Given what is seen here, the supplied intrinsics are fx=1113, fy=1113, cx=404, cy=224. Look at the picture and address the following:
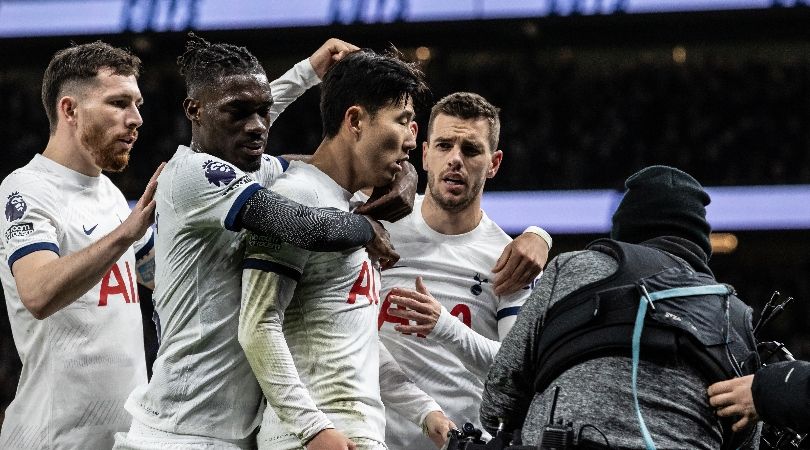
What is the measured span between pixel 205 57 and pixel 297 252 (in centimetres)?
68

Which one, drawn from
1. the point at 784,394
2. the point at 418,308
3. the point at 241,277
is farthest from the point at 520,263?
the point at 784,394

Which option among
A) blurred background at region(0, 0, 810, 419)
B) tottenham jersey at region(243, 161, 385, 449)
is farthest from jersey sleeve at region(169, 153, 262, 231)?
blurred background at region(0, 0, 810, 419)

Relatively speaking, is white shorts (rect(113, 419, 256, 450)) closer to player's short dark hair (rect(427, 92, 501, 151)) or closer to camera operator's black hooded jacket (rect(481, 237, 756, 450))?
camera operator's black hooded jacket (rect(481, 237, 756, 450))

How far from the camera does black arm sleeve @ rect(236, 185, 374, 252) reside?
2824 mm

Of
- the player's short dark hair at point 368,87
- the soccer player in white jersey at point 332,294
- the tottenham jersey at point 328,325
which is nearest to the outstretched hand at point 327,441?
the soccer player in white jersey at point 332,294

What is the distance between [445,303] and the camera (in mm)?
4348

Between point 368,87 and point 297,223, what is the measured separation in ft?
1.98

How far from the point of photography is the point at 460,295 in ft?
14.3

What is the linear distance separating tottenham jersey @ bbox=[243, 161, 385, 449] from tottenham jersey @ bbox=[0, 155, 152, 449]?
0.93 m

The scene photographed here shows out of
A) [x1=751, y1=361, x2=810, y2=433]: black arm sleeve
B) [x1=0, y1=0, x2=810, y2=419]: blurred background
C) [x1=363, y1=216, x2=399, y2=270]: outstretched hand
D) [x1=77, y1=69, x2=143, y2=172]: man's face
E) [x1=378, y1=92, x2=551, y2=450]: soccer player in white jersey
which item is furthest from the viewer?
[x1=0, y1=0, x2=810, y2=419]: blurred background

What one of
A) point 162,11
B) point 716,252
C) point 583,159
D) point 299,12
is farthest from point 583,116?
point 162,11

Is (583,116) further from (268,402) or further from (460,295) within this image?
(268,402)

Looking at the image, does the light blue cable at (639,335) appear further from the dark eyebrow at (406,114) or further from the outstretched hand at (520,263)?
the outstretched hand at (520,263)

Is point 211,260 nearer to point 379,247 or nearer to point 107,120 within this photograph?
point 379,247
